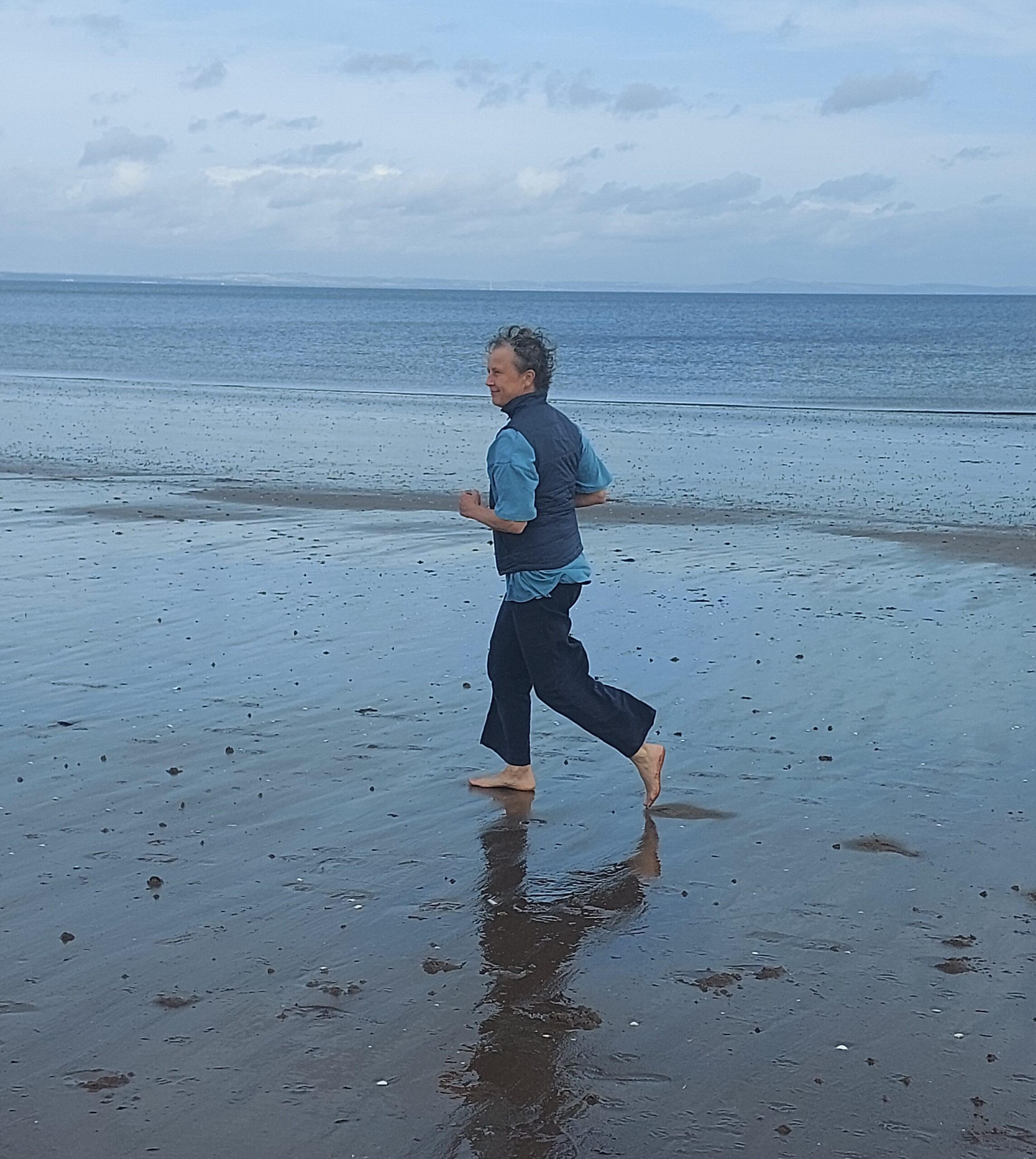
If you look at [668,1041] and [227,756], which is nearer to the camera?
[668,1041]

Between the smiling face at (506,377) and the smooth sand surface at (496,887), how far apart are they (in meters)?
1.56

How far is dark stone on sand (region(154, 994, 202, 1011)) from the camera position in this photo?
409 centimetres

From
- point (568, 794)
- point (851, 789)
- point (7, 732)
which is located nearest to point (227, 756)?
point (7, 732)

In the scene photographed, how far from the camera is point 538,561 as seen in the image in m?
5.69

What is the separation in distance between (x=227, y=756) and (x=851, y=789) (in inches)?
101

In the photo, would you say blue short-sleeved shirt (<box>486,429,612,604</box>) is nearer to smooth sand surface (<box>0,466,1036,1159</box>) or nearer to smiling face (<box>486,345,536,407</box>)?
smiling face (<box>486,345,536,407</box>)

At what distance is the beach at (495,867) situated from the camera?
3654mm

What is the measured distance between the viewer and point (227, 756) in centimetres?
642

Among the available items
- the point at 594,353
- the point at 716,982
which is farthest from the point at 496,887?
the point at 594,353

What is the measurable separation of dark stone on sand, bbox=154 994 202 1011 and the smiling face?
7.81ft

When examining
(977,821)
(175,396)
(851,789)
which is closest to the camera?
(977,821)

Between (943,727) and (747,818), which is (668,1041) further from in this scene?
(943,727)

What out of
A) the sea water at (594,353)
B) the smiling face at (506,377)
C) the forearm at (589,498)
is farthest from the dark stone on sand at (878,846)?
the sea water at (594,353)

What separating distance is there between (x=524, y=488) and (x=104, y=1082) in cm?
260
